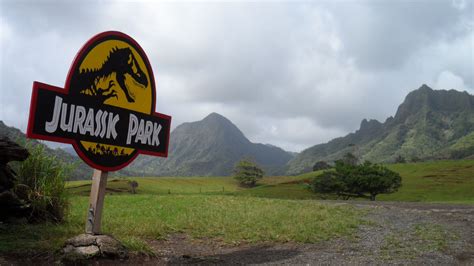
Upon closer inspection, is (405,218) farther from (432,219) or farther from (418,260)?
(418,260)

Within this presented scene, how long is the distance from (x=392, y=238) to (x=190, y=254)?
5.36 meters

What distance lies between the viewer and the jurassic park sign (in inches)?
245

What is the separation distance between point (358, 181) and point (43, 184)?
33.1 meters

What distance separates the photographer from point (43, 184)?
9.02 metres

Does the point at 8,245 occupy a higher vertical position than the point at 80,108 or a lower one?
lower

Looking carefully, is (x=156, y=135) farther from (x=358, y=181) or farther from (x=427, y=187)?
(x=427, y=187)

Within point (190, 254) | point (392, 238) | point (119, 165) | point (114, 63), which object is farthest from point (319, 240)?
point (114, 63)

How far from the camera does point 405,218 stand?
1320cm

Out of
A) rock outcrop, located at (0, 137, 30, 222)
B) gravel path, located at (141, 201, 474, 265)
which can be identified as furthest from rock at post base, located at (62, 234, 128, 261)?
rock outcrop, located at (0, 137, 30, 222)

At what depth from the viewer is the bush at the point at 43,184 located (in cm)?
905

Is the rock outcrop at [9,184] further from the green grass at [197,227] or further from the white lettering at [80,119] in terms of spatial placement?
the white lettering at [80,119]

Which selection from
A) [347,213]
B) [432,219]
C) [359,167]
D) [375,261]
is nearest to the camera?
[375,261]

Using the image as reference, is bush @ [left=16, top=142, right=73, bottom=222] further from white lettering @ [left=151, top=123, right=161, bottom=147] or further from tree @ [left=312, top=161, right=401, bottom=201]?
tree @ [left=312, top=161, right=401, bottom=201]

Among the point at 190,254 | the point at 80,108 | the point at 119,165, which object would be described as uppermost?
the point at 80,108
